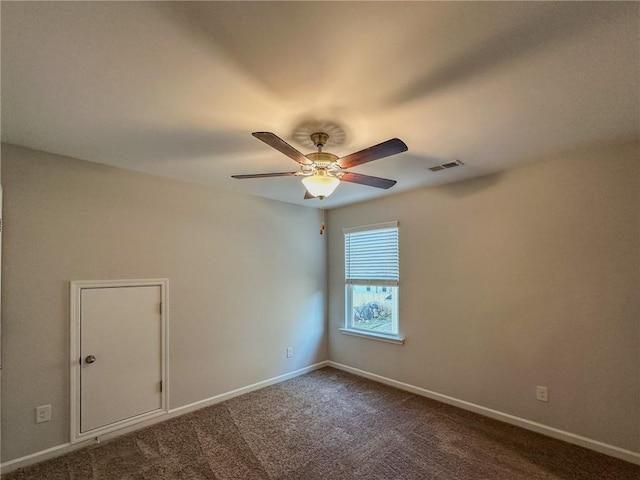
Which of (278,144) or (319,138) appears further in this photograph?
(319,138)

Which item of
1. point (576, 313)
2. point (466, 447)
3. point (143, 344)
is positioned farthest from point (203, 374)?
point (576, 313)

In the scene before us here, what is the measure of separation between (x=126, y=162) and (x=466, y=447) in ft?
13.1

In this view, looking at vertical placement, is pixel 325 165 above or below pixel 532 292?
above

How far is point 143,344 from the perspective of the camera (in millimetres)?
3113

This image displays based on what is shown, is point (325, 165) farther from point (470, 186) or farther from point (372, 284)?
point (372, 284)

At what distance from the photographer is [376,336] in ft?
13.9

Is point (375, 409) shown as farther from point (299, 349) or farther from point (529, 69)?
point (529, 69)

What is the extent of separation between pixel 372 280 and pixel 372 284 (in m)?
0.06

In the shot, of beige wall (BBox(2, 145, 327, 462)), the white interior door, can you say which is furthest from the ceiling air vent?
the white interior door

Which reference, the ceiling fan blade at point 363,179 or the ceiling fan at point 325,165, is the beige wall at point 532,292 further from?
the ceiling fan at point 325,165

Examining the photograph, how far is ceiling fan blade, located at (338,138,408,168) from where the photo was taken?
174 centimetres

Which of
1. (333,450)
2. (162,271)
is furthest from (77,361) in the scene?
(333,450)

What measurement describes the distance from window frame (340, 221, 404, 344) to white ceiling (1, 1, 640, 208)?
1799 mm

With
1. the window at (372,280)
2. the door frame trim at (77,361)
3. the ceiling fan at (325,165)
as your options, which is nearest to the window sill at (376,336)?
the window at (372,280)
